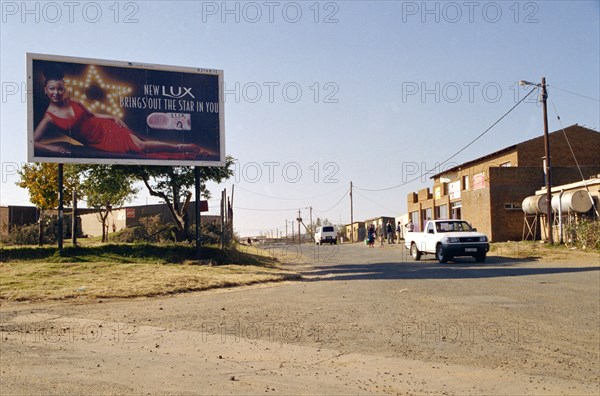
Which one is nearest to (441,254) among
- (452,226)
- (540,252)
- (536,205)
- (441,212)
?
(452,226)

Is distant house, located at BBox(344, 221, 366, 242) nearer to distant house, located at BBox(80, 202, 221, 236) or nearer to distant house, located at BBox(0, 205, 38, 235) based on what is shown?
distant house, located at BBox(80, 202, 221, 236)

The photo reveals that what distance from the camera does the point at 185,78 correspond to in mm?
23031

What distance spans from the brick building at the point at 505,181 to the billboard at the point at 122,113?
2297 cm

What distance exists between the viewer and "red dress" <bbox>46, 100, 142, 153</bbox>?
21234 mm

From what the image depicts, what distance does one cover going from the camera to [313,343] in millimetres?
8477

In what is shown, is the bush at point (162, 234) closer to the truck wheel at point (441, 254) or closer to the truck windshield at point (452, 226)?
the truck wheel at point (441, 254)

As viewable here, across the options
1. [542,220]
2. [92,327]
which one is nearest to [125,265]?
[92,327]

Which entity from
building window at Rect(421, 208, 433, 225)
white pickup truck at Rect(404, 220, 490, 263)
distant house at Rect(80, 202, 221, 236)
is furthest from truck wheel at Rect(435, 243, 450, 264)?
building window at Rect(421, 208, 433, 225)

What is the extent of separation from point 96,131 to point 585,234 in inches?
882

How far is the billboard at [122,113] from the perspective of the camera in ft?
68.7

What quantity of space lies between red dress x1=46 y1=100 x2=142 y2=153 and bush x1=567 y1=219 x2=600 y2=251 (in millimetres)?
20755

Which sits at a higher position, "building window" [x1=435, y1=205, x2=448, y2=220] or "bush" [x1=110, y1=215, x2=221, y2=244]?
"building window" [x1=435, y1=205, x2=448, y2=220]

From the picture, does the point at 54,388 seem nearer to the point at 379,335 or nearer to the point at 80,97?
the point at 379,335

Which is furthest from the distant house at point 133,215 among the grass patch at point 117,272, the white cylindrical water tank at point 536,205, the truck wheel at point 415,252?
the white cylindrical water tank at point 536,205
